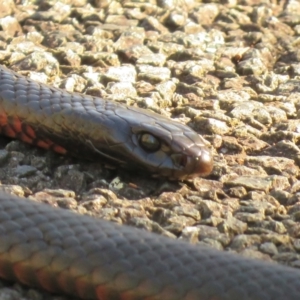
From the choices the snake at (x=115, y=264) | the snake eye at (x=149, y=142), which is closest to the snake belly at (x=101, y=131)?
the snake eye at (x=149, y=142)

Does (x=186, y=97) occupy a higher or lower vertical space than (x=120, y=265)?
lower

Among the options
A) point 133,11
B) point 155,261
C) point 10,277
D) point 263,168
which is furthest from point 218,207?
point 133,11

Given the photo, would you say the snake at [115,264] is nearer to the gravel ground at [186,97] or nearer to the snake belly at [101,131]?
the gravel ground at [186,97]

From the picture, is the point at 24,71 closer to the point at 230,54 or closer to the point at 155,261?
the point at 230,54

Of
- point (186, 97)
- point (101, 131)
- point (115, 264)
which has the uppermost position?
point (115, 264)

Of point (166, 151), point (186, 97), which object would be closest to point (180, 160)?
point (166, 151)

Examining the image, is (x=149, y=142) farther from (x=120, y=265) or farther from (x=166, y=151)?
(x=120, y=265)
